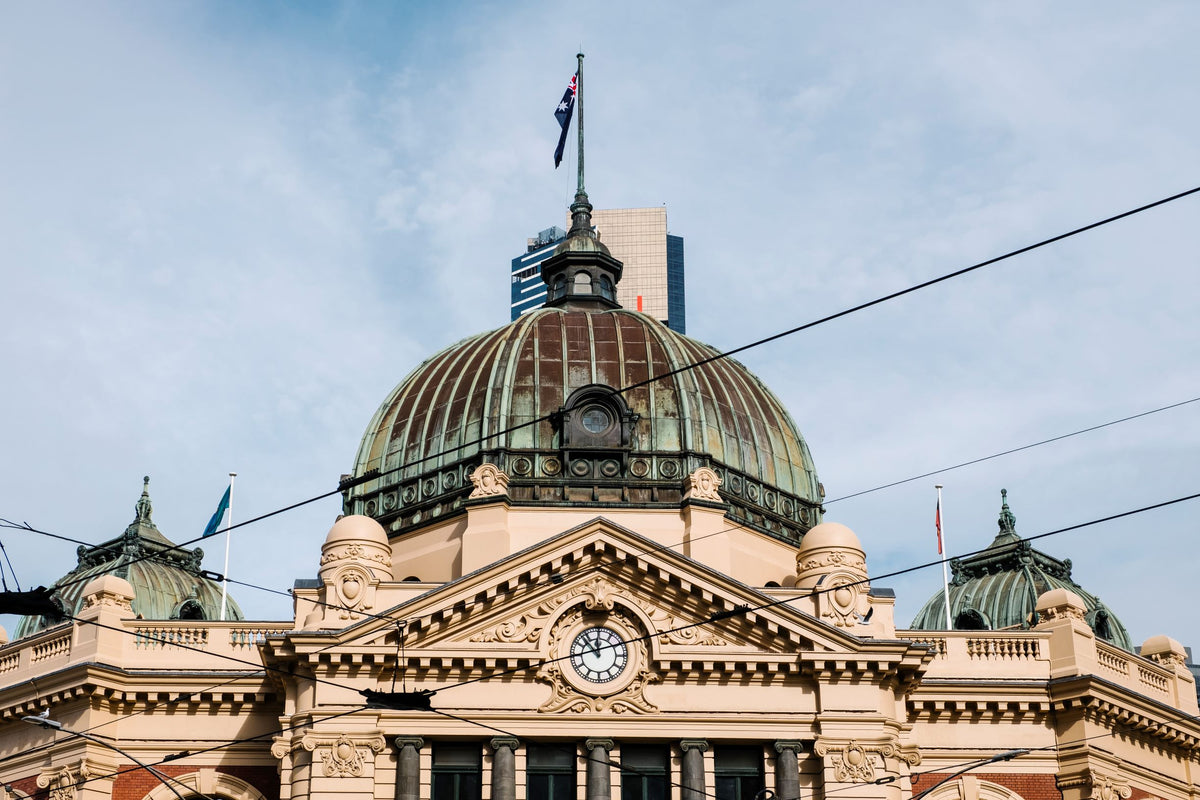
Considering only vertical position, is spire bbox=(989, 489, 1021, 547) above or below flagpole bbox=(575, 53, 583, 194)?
below

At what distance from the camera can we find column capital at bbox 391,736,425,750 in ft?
154

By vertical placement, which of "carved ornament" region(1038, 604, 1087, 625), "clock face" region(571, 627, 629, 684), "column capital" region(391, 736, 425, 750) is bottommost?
"column capital" region(391, 736, 425, 750)

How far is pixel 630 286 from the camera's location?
182000 mm

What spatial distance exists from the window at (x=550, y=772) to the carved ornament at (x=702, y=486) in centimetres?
974

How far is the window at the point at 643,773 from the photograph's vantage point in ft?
156

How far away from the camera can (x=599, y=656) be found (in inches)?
1902

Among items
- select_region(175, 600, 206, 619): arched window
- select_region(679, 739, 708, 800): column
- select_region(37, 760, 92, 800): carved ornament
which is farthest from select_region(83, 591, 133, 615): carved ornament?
select_region(679, 739, 708, 800): column

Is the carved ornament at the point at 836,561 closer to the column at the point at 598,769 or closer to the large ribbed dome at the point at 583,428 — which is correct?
the large ribbed dome at the point at 583,428

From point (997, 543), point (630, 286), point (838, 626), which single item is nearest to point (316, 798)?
point (838, 626)

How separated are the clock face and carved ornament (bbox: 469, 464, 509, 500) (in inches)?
299

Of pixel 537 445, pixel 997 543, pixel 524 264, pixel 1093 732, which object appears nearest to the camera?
pixel 1093 732

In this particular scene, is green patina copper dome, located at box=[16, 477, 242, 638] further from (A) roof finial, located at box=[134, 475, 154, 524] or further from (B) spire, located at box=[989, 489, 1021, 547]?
(B) spire, located at box=[989, 489, 1021, 547]

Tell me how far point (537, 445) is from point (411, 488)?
4.14 metres

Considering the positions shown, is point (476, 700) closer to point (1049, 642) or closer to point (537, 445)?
point (537, 445)
